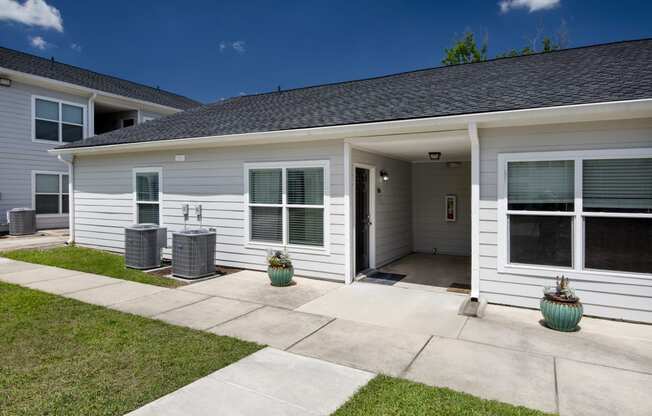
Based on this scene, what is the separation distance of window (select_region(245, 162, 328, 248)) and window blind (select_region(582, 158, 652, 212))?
376 centimetres

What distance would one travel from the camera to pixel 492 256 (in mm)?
5461

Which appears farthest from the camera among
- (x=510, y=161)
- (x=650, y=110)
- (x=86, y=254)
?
(x=86, y=254)

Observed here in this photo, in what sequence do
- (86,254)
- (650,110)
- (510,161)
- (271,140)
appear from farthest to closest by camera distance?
(86,254), (271,140), (510,161), (650,110)

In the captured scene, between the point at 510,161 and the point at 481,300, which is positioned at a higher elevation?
the point at 510,161

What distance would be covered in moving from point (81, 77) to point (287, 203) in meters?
12.5

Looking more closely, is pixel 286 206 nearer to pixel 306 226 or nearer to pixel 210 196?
pixel 306 226

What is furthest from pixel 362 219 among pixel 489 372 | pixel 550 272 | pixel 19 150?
pixel 19 150

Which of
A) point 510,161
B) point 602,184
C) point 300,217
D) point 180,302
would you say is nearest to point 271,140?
point 300,217

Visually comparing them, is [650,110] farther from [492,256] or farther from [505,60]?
[505,60]

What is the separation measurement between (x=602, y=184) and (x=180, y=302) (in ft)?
18.7

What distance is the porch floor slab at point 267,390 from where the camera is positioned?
9.11ft

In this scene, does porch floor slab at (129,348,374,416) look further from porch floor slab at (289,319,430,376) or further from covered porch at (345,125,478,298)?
covered porch at (345,125,478,298)

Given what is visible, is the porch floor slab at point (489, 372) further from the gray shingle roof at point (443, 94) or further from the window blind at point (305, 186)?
the window blind at point (305, 186)

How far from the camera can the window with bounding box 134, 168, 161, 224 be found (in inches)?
346
